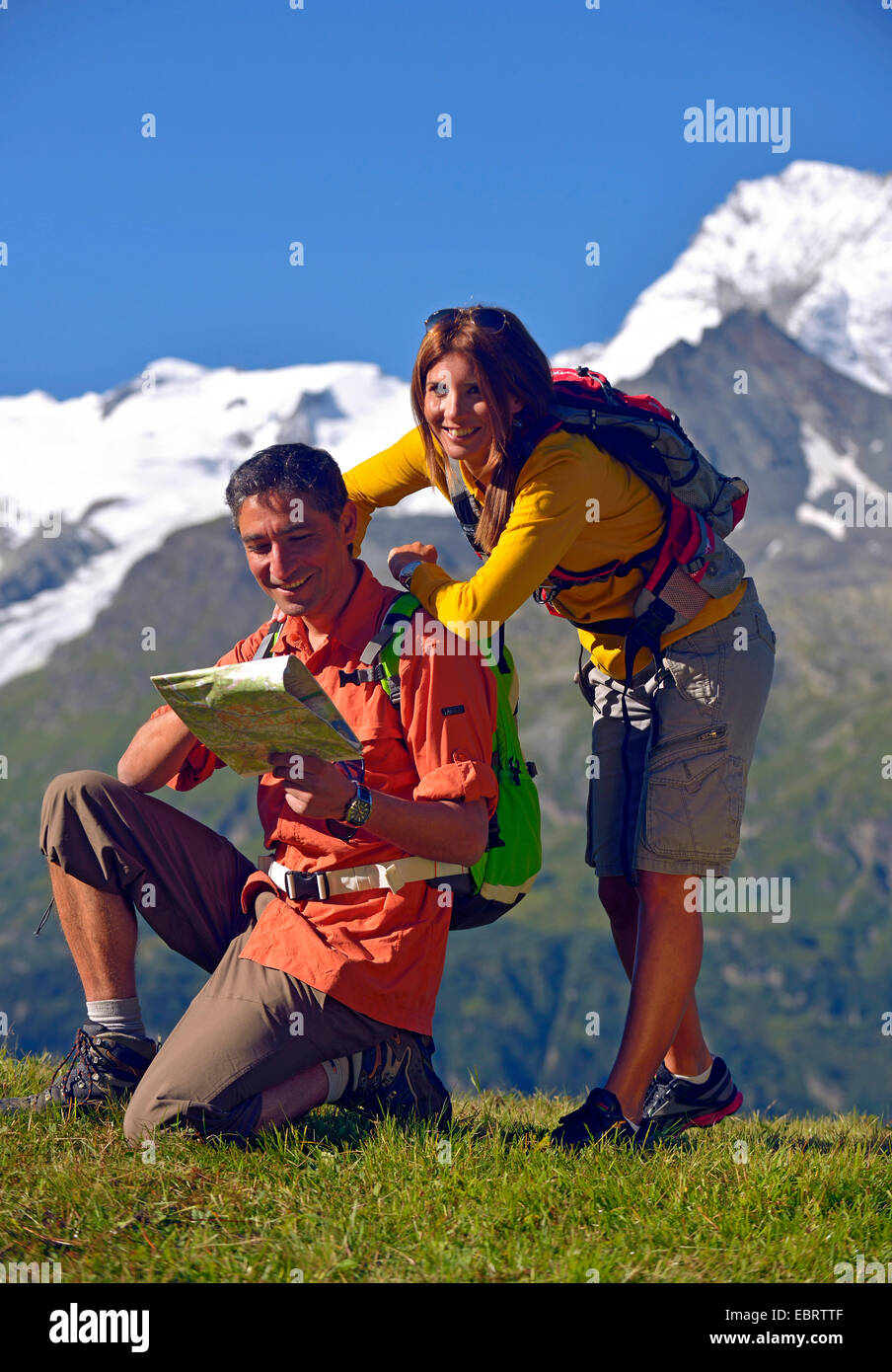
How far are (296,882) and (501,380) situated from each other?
2863mm

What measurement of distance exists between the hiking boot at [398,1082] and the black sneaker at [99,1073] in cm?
118

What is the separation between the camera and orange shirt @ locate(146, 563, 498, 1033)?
23.4 feet

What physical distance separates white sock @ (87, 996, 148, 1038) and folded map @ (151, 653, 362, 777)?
6.15 ft

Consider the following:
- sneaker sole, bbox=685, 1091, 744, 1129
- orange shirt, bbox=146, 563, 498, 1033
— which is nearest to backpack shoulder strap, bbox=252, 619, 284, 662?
orange shirt, bbox=146, 563, 498, 1033

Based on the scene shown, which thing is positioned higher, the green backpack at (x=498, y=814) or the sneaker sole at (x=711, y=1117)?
the green backpack at (x=498, y=814)

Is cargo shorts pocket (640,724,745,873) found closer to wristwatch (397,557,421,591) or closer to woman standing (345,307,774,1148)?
woman standing (345,307,774,1148)

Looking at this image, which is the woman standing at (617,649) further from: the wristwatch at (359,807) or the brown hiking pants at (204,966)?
the brown hiking pants at (204,966)

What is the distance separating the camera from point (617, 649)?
27.8 feet

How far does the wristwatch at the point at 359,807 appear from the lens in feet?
21.7

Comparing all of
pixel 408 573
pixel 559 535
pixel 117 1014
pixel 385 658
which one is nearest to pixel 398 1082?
pixel 117 1014

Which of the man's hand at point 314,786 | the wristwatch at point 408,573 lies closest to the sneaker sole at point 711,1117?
the man's hand at point 314,786

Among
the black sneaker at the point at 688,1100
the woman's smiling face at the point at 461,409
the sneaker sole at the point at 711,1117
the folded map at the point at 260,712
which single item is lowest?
the sneaker sole at the point at 711,1117

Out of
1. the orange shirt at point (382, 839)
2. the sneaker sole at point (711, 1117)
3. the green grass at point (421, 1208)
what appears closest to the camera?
the green grass at point (421, 1208)
